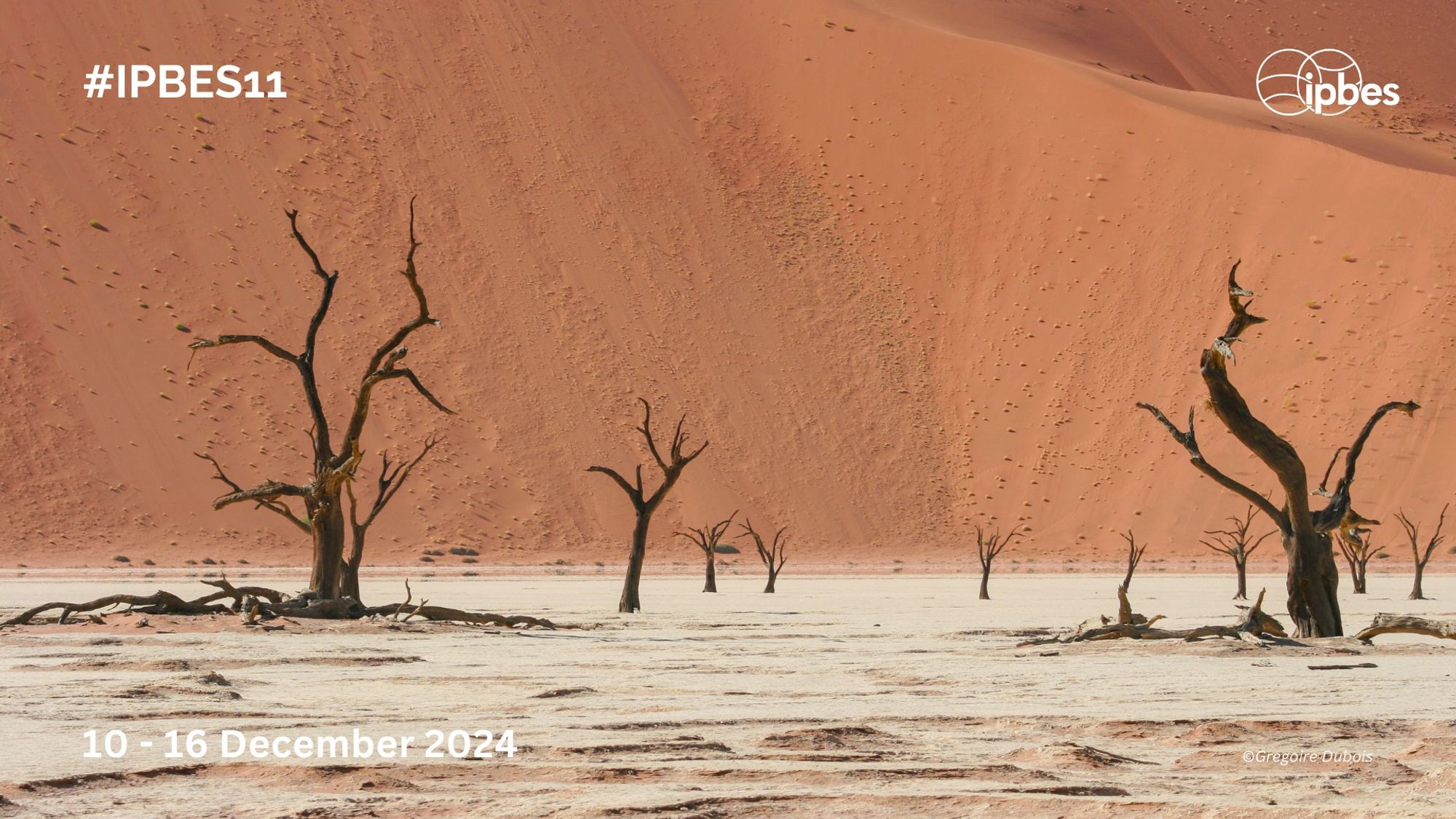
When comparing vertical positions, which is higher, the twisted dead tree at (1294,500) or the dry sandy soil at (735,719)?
the twisted dead tree at (1294,500)

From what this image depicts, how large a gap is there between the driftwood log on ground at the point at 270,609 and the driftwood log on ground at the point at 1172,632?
6521mm

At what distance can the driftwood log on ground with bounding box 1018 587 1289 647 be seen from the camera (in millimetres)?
16828

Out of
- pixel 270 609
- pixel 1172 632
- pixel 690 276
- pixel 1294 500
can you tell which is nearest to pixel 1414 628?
pixel 1294 500

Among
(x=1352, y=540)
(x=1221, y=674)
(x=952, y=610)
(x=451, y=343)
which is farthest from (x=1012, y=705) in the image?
(x=451, y=343)

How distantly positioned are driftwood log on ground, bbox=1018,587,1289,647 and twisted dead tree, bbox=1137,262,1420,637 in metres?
0.39

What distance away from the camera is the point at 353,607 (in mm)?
20344

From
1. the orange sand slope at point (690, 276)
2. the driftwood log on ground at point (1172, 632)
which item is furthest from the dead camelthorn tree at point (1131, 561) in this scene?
the orange sand slope at point (690, 276)

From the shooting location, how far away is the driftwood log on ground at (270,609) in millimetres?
19422

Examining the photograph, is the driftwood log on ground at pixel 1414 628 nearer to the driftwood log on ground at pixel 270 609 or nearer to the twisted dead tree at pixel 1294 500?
the twisted dead tree at pixel 1294 500

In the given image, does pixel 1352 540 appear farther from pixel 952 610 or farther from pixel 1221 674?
pixel 952 610

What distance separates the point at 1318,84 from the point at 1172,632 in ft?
279

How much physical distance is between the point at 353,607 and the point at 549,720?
10.0 m

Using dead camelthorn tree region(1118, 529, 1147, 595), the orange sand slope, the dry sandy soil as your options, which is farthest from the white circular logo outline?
the dry sandy soil

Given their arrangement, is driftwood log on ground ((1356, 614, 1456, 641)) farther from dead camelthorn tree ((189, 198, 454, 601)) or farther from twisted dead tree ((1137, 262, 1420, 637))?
dead camelthorn tree ((189, 198, 454, 601))
